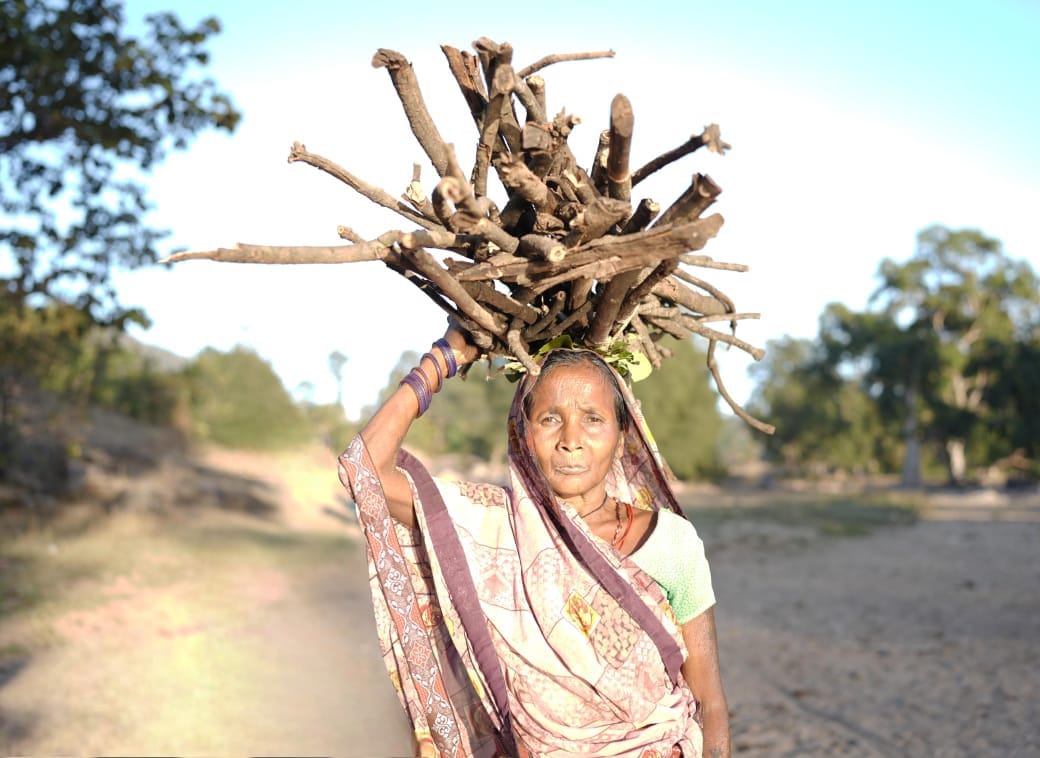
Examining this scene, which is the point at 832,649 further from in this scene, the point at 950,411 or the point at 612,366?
the point at 950,411

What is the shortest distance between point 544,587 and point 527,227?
1032 millimetres

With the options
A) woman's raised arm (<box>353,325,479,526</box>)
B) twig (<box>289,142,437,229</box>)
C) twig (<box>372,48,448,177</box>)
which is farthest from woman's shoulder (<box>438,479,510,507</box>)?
twig (<box>372,48,448,177</box>)

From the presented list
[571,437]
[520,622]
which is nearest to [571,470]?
[571,437]

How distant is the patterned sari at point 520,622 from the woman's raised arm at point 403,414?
0.13 feet

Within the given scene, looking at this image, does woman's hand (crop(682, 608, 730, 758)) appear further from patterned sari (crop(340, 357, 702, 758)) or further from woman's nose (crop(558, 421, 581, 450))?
woman's nose (crop(558, 421, 581, 450))

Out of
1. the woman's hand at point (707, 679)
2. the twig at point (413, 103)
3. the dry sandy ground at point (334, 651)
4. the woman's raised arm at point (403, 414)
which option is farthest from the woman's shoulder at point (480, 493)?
the dry sandy ground at point (334, 651)

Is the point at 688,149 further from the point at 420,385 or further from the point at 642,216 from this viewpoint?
the point at 420,385

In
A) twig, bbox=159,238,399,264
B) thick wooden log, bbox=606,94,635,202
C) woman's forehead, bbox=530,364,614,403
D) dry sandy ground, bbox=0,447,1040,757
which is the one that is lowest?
dry sandy ground, bbox=0,447,1040,757

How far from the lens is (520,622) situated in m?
2.53

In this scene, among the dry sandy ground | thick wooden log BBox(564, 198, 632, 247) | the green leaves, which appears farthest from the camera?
the dry sandy ground

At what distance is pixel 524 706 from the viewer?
2498 millimetres

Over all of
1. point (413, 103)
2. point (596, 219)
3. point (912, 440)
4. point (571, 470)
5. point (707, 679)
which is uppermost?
point (413, 103)

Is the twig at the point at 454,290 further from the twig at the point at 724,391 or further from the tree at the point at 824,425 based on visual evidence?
the tree at the point at 824,425

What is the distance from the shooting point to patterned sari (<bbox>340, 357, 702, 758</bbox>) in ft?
8.07
